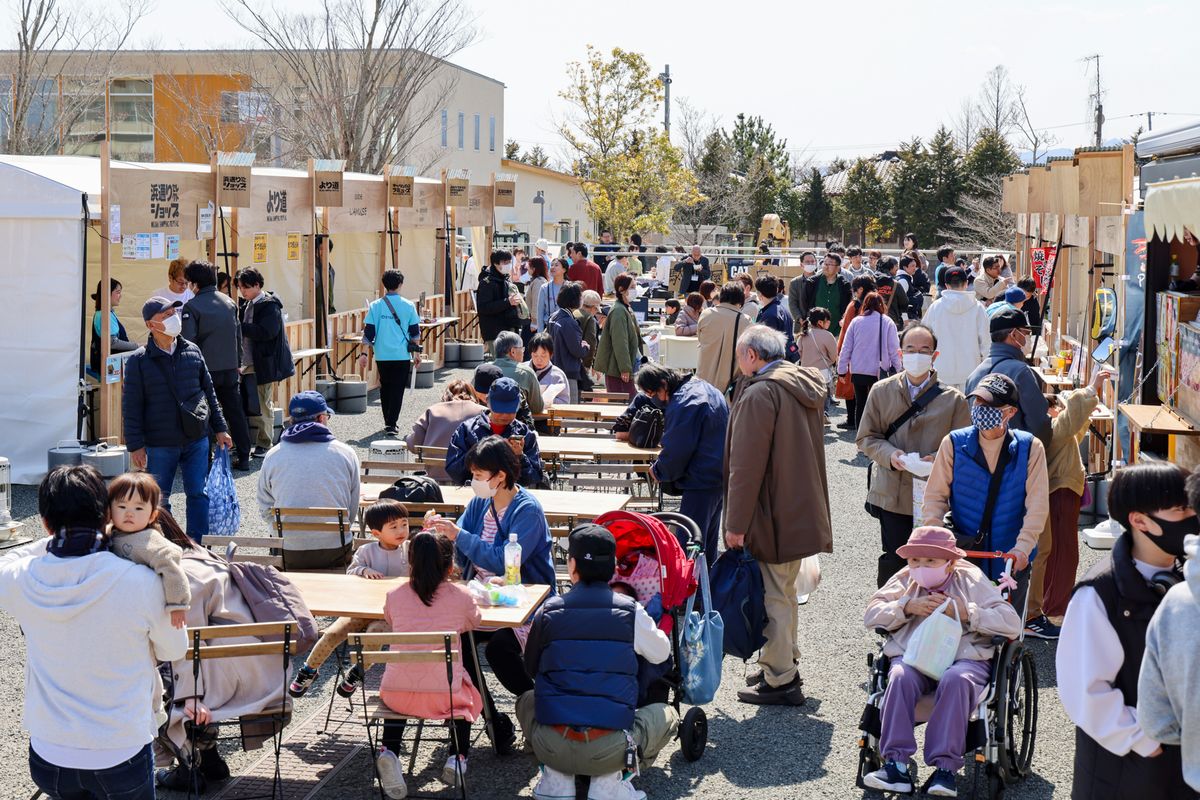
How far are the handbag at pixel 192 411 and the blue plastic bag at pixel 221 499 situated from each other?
19 cm

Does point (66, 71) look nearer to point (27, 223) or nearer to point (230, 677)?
point (27, 223)

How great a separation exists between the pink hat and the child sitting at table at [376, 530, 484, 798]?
173 centimetres

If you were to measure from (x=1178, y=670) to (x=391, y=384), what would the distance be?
11353 millimetres

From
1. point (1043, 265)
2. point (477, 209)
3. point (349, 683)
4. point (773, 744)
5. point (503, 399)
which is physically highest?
point (477, 209)

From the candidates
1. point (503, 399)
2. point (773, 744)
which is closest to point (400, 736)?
point (773, 744)

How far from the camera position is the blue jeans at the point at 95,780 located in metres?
3.97

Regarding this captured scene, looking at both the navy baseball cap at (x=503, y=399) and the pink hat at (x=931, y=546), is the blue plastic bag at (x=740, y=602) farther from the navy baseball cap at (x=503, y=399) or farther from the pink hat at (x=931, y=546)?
the navy baseball cap at (x=503, y=399)

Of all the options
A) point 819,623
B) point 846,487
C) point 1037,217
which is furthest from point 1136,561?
point 1037,217

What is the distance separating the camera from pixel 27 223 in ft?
36.1

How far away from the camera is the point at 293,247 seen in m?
17.5

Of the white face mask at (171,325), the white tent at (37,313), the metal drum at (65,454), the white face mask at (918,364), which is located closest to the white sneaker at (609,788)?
the white face mask at (918,364)

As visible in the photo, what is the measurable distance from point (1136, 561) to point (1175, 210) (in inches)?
164

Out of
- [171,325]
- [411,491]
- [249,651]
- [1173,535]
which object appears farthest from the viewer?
[171,325]

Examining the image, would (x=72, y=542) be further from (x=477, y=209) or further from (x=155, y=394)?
(x=477, y=209)
